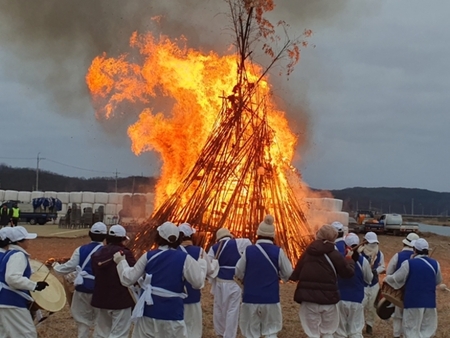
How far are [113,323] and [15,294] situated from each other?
3.89 feet

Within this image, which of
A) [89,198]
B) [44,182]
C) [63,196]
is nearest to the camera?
[89,198]

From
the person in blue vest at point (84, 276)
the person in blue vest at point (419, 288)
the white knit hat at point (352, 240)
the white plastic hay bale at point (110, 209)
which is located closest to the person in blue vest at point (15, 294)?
the person in blue vest at point (84, 276)

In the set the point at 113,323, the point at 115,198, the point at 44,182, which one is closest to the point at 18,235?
the point at 113,323

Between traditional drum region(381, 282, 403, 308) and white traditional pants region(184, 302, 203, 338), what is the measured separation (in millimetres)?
2479

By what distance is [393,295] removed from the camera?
26.0ft

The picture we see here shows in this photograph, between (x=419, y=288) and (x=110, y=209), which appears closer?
(x=419, y=288)

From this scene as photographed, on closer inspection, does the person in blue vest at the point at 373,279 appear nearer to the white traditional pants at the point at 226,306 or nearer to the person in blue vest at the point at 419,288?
the person in blue vest at the point at 419,288

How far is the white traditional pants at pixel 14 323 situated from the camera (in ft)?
19.7

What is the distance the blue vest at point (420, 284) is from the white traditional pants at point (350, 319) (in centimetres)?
62

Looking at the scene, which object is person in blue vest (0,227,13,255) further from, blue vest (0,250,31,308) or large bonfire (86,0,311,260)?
large bonfire (86,0,311,260)

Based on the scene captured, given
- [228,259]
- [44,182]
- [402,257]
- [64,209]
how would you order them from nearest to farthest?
[402,257] < [228,259] < [64,209] < [44,182]

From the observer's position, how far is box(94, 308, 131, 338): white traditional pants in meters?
6.72

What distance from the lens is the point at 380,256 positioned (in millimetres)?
9656

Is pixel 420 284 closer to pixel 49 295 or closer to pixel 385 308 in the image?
pixel 385 308
